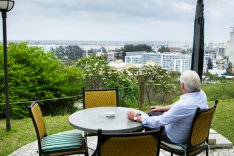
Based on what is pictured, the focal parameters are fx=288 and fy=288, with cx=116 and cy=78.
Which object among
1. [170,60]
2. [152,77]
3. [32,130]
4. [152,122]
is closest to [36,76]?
[152,77]

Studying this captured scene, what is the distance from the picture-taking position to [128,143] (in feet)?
7.63

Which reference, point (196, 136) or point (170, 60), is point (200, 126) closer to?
point (196, 136)

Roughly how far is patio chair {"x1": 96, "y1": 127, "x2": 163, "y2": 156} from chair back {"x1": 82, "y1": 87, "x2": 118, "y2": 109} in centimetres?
209

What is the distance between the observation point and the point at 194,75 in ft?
9.75

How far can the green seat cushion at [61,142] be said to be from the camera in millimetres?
3152

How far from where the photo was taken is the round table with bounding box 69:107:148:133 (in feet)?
9.74

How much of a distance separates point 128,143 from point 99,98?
2172 mm

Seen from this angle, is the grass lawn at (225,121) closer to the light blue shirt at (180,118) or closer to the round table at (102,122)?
the light blue shirt at (180,118)

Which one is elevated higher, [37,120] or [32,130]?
[37,120]

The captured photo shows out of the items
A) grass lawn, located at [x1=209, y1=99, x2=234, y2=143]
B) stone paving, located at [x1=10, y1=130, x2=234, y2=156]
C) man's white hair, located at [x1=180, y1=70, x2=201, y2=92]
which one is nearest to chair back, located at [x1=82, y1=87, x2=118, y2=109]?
stone paving, located at [x1=10, y1=130, x2=234, y2=156]

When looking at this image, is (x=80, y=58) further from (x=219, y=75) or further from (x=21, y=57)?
(x=219, y=75)

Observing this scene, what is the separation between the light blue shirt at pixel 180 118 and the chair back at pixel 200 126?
0.23ft

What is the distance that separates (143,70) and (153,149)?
23.5 feet

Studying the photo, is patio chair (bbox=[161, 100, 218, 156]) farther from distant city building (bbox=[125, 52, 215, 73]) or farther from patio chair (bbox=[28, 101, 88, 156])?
distant city building (bbox=[125, 52, 215, 73])
